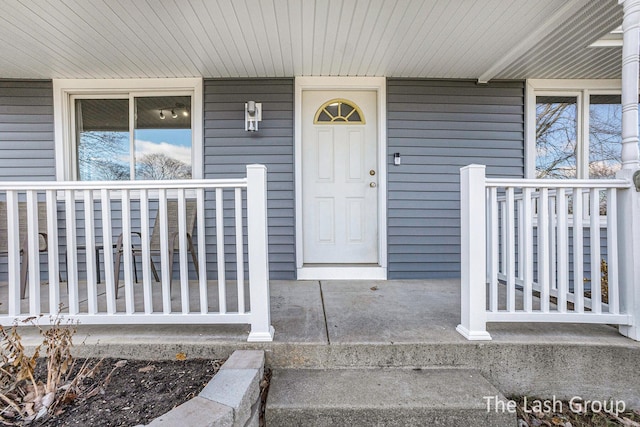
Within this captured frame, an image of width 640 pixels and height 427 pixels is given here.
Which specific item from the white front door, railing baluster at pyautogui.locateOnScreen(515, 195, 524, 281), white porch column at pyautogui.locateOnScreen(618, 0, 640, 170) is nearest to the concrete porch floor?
railing baluster at pyautogui.locateOnScreen(515, 195, 524, 281)

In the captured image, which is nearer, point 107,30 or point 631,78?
point 631,78

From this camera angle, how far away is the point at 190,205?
3277mm

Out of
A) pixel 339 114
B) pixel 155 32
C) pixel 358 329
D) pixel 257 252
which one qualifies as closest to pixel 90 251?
pixel 257 252

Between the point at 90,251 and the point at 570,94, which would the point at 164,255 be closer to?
the point at 90,251

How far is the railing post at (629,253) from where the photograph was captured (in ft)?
6.02

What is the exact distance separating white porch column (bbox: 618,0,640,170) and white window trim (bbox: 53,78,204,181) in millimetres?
3380

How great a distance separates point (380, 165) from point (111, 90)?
296 centimetres

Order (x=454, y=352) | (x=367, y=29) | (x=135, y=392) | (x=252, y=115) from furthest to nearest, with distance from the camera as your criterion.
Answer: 1. (x=252, y=115)
2. (x=367, y=29)
3. (x=454, y=352)
4. (x=135, y=392)

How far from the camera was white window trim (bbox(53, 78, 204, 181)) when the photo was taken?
10.8 ft

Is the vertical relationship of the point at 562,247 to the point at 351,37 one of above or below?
below

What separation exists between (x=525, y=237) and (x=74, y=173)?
4.20 metres

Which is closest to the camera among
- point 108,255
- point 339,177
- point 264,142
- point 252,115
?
point 108,255

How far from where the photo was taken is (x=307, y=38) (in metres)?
2.60

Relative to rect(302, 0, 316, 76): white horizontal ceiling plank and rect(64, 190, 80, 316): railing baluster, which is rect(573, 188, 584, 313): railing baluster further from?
rect(64, 190, 80, 316): railing baluster
